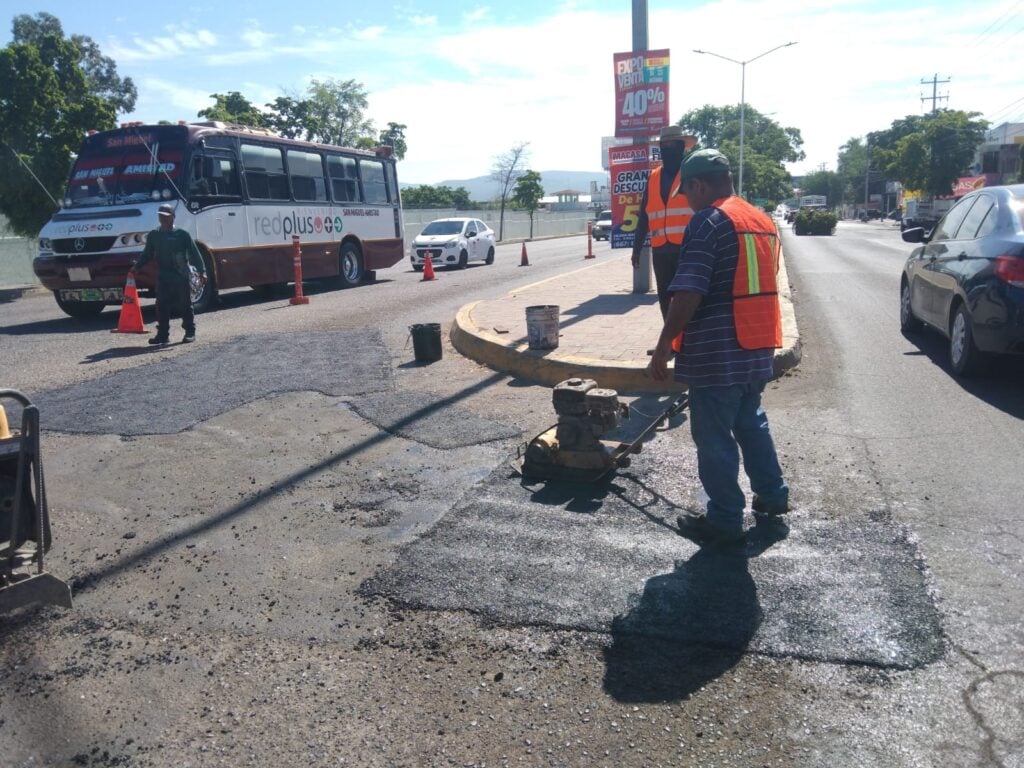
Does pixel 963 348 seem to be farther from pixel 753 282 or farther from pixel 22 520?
pixel 22 520

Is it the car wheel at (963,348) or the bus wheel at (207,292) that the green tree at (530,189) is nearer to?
the bus wheel at (207,292)

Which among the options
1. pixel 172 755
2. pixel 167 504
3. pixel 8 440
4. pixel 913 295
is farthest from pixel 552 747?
pixel 913 295

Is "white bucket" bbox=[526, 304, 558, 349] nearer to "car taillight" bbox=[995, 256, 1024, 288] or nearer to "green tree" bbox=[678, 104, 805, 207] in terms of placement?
"car taillight" bbox=[995, 256, 1024, 288]

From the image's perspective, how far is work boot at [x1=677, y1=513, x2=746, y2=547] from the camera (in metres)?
3.91

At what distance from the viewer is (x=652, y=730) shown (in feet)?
8.71

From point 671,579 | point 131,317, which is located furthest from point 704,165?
point 131,317

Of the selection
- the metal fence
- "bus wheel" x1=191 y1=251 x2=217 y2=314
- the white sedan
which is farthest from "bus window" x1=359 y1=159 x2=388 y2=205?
the metal fence

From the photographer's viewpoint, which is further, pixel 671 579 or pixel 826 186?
pixel 826 186

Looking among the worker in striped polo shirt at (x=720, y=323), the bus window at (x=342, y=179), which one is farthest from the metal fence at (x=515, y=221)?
the worker in striped polo shirt at (x=720, y=323)

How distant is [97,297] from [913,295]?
10.9 metres

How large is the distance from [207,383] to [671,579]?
5.46m

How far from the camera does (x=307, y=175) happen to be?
16531 mm

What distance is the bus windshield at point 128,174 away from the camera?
13.1 meters

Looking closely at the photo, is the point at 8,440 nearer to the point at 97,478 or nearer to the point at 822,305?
the point at 97,478
